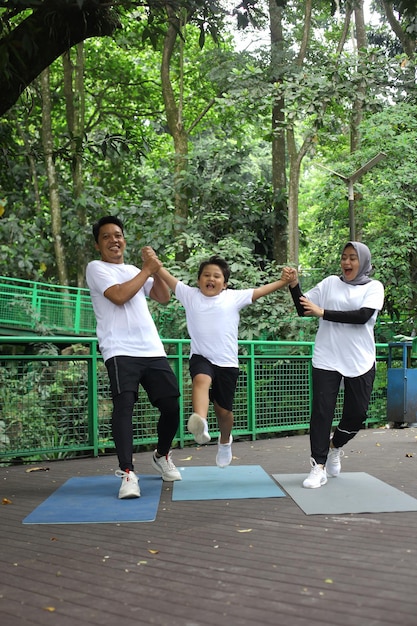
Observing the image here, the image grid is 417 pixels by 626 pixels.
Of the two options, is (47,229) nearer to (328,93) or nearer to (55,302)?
(55,302)

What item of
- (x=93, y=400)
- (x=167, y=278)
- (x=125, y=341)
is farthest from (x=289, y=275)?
(x=93, y=400)

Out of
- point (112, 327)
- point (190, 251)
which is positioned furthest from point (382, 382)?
point (112, 327)

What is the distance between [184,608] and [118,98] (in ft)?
85.9

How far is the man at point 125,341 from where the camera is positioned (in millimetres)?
5582

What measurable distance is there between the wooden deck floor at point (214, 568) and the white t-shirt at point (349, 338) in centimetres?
115

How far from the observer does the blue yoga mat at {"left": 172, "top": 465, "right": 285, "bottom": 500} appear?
5.68m

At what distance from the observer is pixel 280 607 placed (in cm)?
306

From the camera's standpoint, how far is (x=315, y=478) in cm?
585

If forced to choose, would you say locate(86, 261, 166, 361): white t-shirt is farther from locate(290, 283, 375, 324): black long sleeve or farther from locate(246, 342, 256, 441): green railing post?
locate(246, 342, 256, 441): green railing post

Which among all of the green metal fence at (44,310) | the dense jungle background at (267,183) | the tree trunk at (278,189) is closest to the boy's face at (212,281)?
the dense jungle background at (267,183)

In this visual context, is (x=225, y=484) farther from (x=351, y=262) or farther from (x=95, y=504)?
(x=351, y=262)

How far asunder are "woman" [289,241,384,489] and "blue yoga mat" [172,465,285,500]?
39 centimetres

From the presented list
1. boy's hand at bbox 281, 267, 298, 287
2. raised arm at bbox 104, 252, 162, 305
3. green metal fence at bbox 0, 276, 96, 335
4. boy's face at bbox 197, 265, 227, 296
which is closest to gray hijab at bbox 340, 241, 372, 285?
boy's hand at bbox 281, 267, 298, 287

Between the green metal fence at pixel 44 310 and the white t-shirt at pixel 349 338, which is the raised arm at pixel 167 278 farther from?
the green metal fence at pixel 44 310
